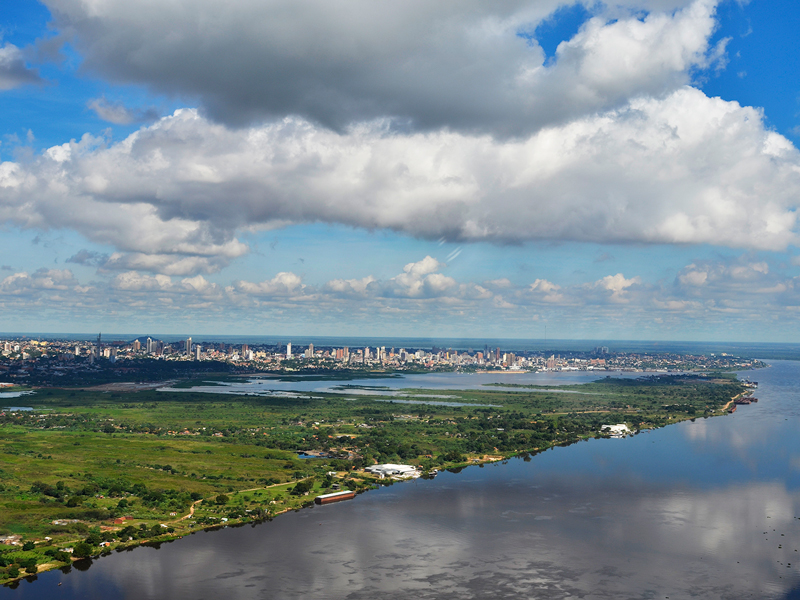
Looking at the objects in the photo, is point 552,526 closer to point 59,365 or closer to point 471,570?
point 471,570

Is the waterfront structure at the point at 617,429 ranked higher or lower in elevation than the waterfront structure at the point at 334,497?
higher

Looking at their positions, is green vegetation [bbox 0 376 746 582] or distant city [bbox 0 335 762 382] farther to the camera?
distant city [bbox 0 335 762 382]

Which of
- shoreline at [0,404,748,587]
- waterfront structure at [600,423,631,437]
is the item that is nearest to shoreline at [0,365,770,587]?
shoreline at [0,404,748,587]

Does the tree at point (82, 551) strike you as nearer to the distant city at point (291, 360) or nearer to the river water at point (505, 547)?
the river water at point (505, 547)

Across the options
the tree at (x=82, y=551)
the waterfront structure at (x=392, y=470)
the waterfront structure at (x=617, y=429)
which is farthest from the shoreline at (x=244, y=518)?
the waterfront structure at (x=617, y=429)

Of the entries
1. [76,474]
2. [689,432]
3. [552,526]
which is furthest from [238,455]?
[689,432]

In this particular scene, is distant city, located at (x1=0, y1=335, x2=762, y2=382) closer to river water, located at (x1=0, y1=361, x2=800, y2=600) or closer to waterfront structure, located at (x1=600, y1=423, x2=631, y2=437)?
waterfront structure, located at (x1=600, y1=423, x2=631, y2=437)

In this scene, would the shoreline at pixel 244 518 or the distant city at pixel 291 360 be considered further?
the distant city at pixel 291 360
